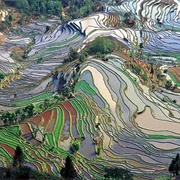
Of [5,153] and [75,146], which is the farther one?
[75,146]

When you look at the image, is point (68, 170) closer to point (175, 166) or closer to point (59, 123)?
point (175, 166)

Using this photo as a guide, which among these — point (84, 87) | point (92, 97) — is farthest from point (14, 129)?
point (84, 87)

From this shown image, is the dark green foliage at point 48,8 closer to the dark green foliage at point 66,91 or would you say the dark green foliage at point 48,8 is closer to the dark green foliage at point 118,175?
the dark green foliage at point 66,91

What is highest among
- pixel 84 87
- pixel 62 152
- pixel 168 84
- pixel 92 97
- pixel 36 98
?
pixel 168 84

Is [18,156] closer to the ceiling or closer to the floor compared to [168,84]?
closer to the floor

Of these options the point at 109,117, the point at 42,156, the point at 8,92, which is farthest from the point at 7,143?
the point at 8,92

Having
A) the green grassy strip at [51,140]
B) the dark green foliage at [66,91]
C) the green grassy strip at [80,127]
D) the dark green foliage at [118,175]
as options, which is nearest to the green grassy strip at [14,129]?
the green grassy strip at [51,140]

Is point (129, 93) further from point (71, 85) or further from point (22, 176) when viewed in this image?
point (22, 176)

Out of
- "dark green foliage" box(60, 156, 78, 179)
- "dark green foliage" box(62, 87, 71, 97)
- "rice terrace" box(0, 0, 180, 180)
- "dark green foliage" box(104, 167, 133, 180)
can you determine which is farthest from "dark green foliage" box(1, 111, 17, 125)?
"dark green foliage" box(60, 156, 78, 179)

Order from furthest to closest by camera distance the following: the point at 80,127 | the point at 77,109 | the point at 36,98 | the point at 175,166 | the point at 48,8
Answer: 1. the point at 48,8
2. the point at 36,98
3. the point at 77,109
4. the point at 80,127
5. the point at 175,166
